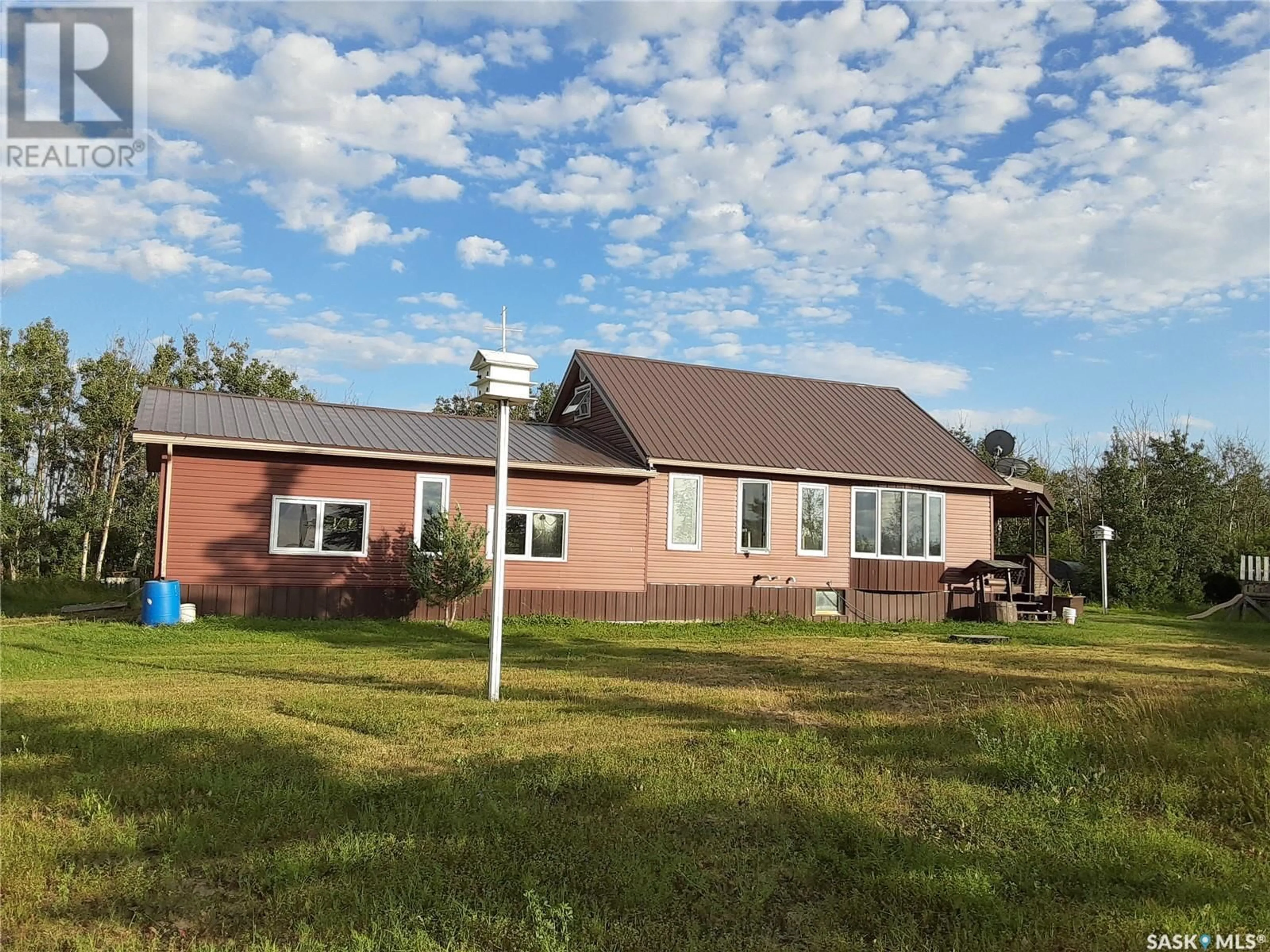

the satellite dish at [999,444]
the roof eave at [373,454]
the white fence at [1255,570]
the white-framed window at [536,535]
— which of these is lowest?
the white fence at [1255,570]

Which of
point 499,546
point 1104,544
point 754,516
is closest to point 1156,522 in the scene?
point 1104,544

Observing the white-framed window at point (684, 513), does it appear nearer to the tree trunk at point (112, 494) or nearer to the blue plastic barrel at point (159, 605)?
the blue plastic barrel at point (159, 605)

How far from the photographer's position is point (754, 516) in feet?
69.8

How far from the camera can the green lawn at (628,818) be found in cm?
400

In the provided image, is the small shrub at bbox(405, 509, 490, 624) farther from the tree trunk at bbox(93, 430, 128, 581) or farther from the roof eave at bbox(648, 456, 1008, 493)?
the tree trunk at bbox(93, 430, 128, 581)

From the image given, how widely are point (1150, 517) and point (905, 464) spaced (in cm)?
1053

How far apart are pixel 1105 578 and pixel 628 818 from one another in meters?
24.9

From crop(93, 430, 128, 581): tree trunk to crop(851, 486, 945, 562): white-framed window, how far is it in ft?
67.6

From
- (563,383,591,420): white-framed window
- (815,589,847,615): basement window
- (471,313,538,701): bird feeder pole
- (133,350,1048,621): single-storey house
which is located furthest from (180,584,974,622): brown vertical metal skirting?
(471,313,538,701): bird feeder pole

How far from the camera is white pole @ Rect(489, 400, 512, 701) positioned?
8773 millimetres

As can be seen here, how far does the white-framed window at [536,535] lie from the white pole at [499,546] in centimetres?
931

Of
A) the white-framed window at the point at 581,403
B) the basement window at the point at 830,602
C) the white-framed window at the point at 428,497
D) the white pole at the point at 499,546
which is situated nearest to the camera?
the white pole at the point at 499,546

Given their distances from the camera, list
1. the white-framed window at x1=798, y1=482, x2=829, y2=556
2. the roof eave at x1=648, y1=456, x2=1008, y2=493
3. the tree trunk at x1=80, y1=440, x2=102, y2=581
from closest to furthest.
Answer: the roof eave at x1=648, y1=456, x2=1008, y2=493, the white-framed window at x1=798, y1=482, x2=829, y2=556, the tree trunk at x1=80, y1=440, x2=102, y2=581

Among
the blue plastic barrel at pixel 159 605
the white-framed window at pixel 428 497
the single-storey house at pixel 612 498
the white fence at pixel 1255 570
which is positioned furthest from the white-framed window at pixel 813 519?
the blue plastic barrel at pixel 159 605
